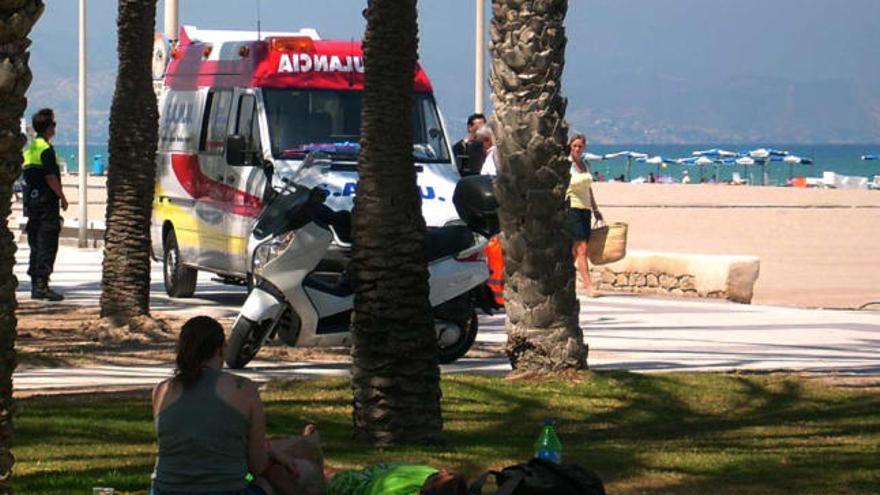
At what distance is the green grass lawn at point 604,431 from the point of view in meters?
9.27

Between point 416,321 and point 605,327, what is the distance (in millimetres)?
7895

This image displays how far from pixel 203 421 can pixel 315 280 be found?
6933 millimetres

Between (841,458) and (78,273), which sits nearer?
(841,458)

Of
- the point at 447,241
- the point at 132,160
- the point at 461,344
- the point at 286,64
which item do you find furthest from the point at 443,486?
the point at 286,64

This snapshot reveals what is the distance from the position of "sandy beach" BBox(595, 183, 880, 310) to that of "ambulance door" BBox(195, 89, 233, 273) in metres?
8.50

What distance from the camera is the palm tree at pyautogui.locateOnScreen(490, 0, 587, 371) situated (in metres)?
13.2

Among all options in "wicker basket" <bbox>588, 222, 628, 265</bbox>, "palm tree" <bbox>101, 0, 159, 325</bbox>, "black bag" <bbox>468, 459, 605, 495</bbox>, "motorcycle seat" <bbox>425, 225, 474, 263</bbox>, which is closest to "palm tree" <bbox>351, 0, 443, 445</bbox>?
"black bag" <bbox>468, 459, 605, 495</bbox>

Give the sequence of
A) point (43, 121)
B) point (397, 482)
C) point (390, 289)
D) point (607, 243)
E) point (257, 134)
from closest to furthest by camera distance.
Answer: point (397, 482) → point (390, 289) → point (257, 134) → point (43, 121) → point (607, 243)

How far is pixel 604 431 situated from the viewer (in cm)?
1165

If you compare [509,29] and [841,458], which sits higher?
[509,29]

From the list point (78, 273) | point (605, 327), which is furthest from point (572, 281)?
point (78, 273)

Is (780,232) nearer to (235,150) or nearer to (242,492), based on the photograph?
(235,150)

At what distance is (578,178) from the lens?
2061 centimetres

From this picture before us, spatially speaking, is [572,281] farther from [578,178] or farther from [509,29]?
[578,178]
